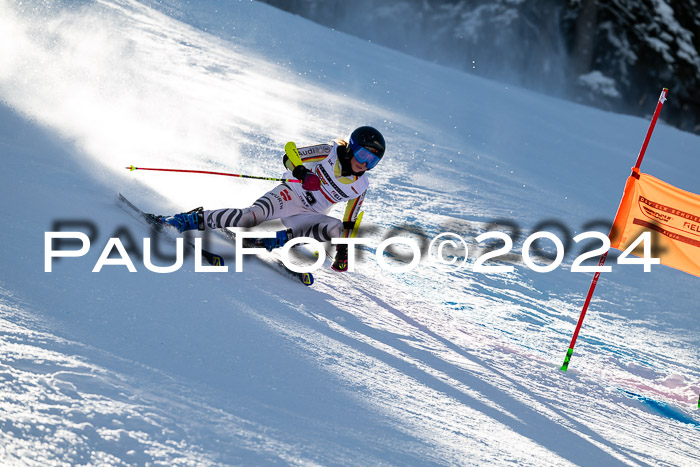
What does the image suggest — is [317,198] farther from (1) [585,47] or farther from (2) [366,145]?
(1) [585,47]

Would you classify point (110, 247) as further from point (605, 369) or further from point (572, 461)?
point (605, 369)

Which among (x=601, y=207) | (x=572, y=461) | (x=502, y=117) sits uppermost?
(x=502, y=117)

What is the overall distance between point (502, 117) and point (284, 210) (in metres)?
10.7

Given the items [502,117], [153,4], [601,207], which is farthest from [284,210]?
[153,4]

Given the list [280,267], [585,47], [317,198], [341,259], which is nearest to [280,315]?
[280,267]

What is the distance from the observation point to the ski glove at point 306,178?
452cm

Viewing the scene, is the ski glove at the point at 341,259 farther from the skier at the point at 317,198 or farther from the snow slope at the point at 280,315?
the snow slope at the point at 280,315

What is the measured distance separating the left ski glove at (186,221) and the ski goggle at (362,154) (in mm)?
1138

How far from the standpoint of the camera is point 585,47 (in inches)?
1077

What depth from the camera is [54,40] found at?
10.8 meters

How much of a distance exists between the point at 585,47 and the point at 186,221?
26.7 m

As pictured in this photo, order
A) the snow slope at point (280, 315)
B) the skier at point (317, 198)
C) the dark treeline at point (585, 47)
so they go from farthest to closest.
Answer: the dark treeline at point (585, 47)
the skier at point (317, 198)
the snow slope at point (280, 315)

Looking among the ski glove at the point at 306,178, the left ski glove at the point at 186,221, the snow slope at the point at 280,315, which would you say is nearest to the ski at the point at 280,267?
the snow slope at the point at 280,315

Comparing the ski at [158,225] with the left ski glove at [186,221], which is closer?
the ski at [158,225]
